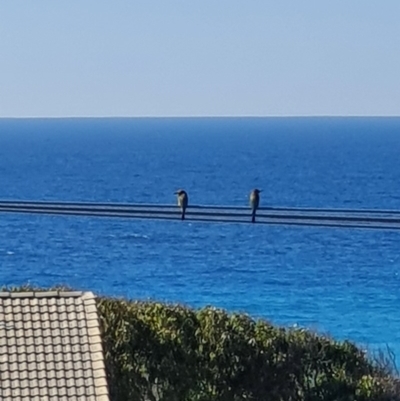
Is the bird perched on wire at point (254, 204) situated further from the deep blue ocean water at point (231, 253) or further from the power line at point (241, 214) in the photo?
the deep blue ocean water at point (231, 253)

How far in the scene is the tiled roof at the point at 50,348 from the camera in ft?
32.0

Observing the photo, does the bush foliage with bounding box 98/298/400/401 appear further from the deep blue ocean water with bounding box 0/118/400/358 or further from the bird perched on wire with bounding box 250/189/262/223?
the deep blue ocean water with bounding box 0/118/400/358

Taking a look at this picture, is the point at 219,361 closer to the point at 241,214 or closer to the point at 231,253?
the point at 241,214

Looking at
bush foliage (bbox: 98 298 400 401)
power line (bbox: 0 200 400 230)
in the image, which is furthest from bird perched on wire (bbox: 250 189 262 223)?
bush foliage (bbox: 98 298 400 401)

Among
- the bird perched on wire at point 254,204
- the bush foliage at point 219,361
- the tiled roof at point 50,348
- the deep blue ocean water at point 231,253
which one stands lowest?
the deep blue ocean water at point 231,253

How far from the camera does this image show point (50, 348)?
10172 millimetres

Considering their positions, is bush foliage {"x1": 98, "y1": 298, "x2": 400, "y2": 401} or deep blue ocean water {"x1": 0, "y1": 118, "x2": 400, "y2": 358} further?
deep blue ocean water {"x1": 0, "y1": 118, "x2": 400, "y2": 358}

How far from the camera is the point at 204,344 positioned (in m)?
16.9

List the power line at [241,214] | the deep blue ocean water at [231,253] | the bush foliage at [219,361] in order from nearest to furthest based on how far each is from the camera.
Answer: the power line at [241,214] < the bush foliage at [219,361] < the deep blue ocean water at [231,253]

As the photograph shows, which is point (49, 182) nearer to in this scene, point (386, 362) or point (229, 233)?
point (229, 233)

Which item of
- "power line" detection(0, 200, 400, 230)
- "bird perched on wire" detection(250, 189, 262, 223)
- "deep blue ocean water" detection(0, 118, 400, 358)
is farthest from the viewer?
"deep blue ocean water" detection(0, 118, 400, 358)

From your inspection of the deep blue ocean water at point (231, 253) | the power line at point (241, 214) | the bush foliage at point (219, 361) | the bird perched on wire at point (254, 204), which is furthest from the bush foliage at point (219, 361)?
the deep blue ocean water at point (231, 253)

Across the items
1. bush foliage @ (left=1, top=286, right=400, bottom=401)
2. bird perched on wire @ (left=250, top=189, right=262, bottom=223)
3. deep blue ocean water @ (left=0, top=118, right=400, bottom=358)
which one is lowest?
deep blue ocean water @ (left=0, top=118, right=400, bottom=358)

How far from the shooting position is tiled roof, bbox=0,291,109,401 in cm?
976
